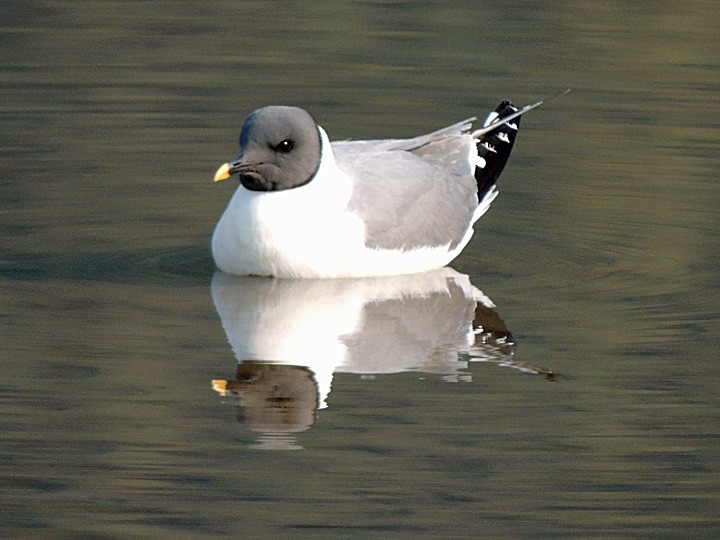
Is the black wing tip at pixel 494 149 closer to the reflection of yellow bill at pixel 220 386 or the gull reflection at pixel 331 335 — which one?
the gull reflection at pixel 331 335

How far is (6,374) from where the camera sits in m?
7.29

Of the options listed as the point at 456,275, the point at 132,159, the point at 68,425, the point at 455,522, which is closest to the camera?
the point at 455,522

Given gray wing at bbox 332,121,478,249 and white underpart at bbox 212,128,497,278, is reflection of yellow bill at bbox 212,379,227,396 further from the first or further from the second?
gray wing at bbox 332,121,478,249

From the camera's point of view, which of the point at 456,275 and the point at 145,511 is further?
the point at 456,275

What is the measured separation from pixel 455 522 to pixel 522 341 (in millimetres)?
1906

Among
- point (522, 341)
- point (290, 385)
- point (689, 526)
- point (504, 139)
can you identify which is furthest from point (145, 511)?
point (504, 139)

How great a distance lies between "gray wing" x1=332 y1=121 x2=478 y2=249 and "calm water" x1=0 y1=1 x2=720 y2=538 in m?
0.22

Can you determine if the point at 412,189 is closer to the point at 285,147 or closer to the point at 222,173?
the point at 285,147

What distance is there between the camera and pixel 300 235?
872 cm

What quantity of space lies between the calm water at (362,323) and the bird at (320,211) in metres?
0.14

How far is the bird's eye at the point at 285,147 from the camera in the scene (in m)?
8.77

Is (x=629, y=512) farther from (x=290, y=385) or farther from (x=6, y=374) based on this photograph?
(x=6, y=374)

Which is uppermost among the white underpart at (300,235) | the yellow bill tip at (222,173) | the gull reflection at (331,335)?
the yellow bill tip at (222,173)

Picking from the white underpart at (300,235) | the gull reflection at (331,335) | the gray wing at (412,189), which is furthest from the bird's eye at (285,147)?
the gull reflection at (331,335)
